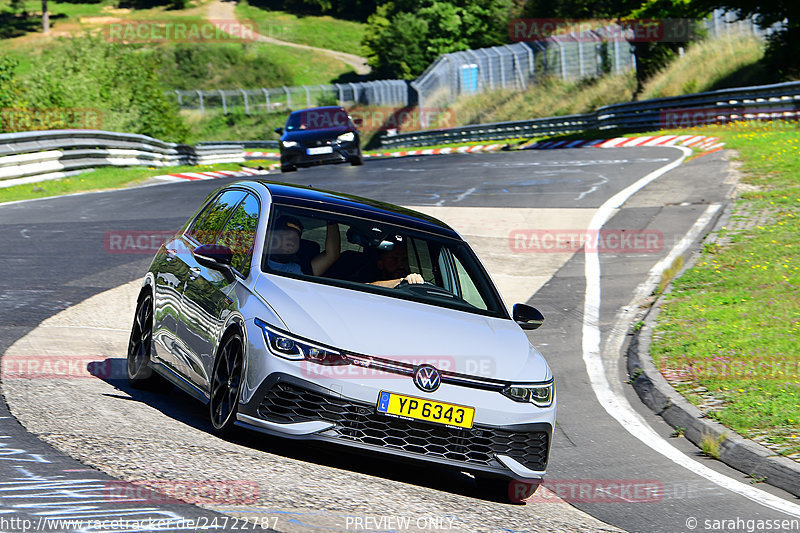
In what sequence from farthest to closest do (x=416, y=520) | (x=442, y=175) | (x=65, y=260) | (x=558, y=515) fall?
(x=442, y=175) < (x=65, y=260) < (x=558, y=515) < (x=416, y=520)

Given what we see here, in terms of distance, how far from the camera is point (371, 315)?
6.48 metres

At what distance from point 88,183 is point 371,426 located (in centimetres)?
2150

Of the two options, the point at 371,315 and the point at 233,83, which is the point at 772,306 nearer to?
the point at 371,315

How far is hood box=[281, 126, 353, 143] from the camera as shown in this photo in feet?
92.1

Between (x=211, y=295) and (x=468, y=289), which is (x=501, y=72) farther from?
(x=211, y=295)

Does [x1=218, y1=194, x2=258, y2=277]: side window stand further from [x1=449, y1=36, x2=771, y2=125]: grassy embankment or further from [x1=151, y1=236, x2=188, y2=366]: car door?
[x1=449, y1=36, x2=771, y2=125]: grassy embankment

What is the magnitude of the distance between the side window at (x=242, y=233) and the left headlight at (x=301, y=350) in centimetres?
93

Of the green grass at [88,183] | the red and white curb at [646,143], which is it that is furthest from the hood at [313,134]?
the red and white curb at [646,143]

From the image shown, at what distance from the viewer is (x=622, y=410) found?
30.1 ft

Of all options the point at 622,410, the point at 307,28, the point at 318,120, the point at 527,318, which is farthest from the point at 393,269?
the point at 307,28

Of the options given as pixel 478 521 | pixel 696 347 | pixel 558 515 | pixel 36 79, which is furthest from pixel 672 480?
pixel 36 79

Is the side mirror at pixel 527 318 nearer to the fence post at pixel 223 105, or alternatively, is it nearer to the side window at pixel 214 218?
the side window at pixel 214 218

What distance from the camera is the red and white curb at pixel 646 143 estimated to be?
27.4m

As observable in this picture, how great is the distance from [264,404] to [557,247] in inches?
425
